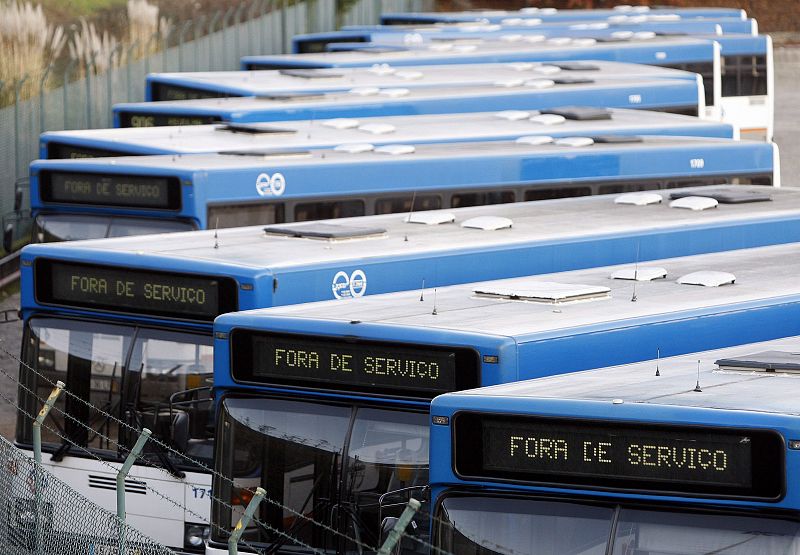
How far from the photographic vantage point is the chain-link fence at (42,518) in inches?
362

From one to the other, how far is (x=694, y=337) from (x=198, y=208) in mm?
5684

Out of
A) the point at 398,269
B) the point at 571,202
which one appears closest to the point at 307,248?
the point at 398,269

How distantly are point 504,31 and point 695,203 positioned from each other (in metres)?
28.3

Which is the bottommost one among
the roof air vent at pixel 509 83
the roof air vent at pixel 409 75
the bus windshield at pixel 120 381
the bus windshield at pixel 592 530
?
the bus windshield at pixel 120 381

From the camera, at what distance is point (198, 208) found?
537 inches

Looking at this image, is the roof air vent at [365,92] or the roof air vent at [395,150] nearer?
the roof air vent at [395,150]

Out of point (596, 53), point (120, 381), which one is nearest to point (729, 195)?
point (120, 381)

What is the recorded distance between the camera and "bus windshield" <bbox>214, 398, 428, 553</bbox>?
8.25 meters

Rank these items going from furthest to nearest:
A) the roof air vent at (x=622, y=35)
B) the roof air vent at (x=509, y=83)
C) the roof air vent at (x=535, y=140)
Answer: the roof air vent at (x=622, y=35)
the roof air vent at (x=509, y=83)
the roof air vent at (x=535, y=140)

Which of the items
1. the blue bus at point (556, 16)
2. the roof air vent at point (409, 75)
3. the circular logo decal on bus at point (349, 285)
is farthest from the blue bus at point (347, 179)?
the blue bus at point (556, 16)

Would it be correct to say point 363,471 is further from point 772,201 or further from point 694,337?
point 772,201

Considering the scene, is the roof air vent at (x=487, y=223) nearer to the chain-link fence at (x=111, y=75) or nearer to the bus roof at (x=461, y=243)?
the bus roof at (x=461, y=243)

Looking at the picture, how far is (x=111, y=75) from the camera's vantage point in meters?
29.3

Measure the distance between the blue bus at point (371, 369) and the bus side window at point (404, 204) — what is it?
5767mm
